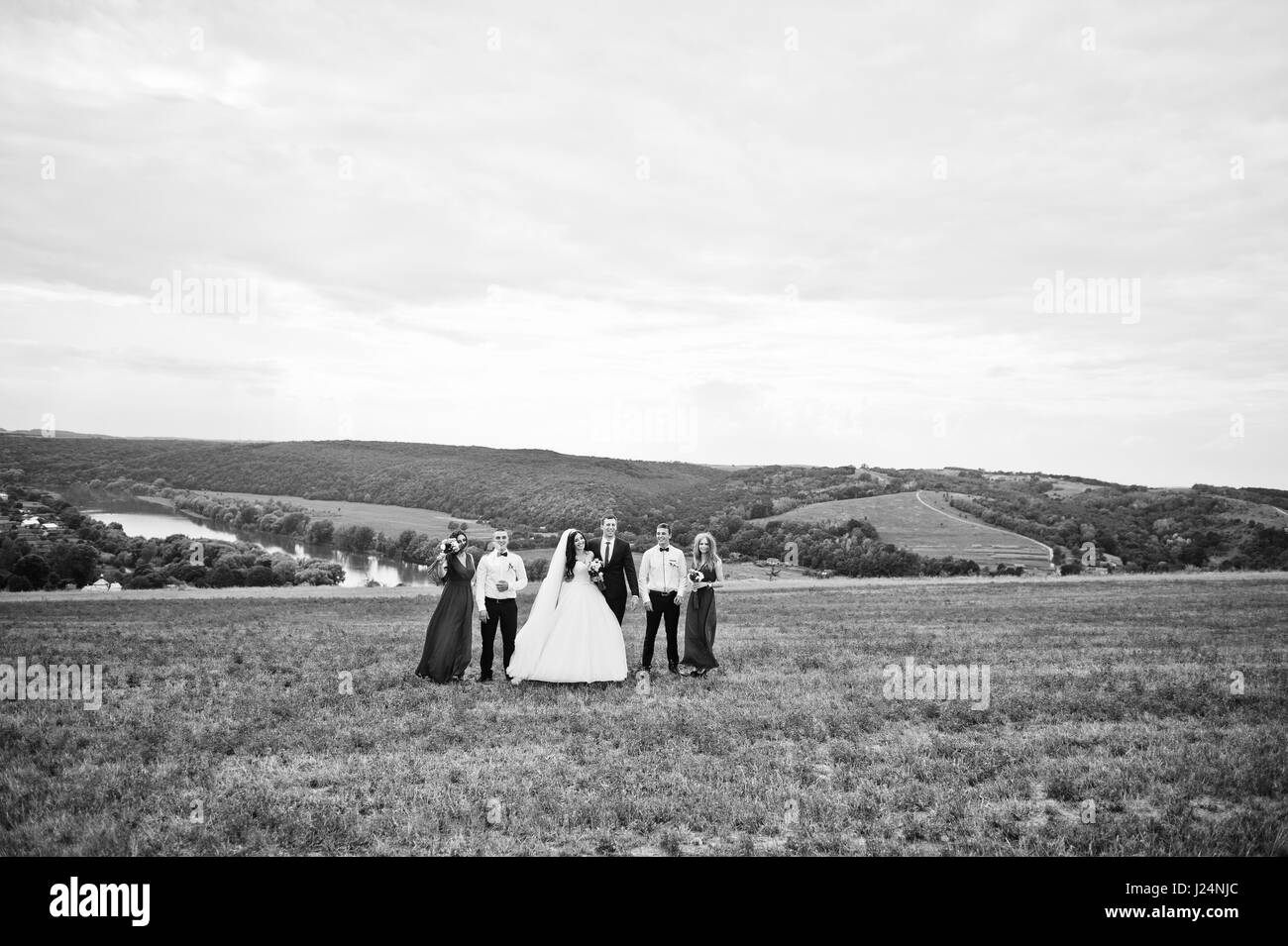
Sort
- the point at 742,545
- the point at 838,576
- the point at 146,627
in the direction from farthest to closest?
the point at 742,545 < the point at 838,576 < the point at 146,627

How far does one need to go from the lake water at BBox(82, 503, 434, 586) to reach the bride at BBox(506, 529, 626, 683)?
1183 inches

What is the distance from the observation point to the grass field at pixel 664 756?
6332mm

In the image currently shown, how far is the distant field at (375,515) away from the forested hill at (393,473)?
1.49 meters

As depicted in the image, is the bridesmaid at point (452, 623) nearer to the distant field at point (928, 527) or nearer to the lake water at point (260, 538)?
the lake water at point (260, 538)

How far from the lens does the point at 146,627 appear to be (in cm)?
1955

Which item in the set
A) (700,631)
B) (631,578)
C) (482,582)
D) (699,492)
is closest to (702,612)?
(700,631)

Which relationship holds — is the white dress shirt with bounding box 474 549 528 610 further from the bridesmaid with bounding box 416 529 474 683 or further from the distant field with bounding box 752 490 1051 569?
the distant field with bounding box 752 490 1051 569

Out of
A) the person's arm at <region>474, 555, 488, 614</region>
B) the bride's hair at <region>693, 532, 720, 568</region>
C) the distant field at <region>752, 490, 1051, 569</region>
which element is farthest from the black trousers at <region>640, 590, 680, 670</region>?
the distant field at <region>752, 490, 1051, 569</region>

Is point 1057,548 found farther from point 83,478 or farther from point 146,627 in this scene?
point 83,478

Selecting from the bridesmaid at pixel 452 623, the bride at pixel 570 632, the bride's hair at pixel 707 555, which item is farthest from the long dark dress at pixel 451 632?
the bride's hair at pixel 707 555

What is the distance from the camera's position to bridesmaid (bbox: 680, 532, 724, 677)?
44.3ft
